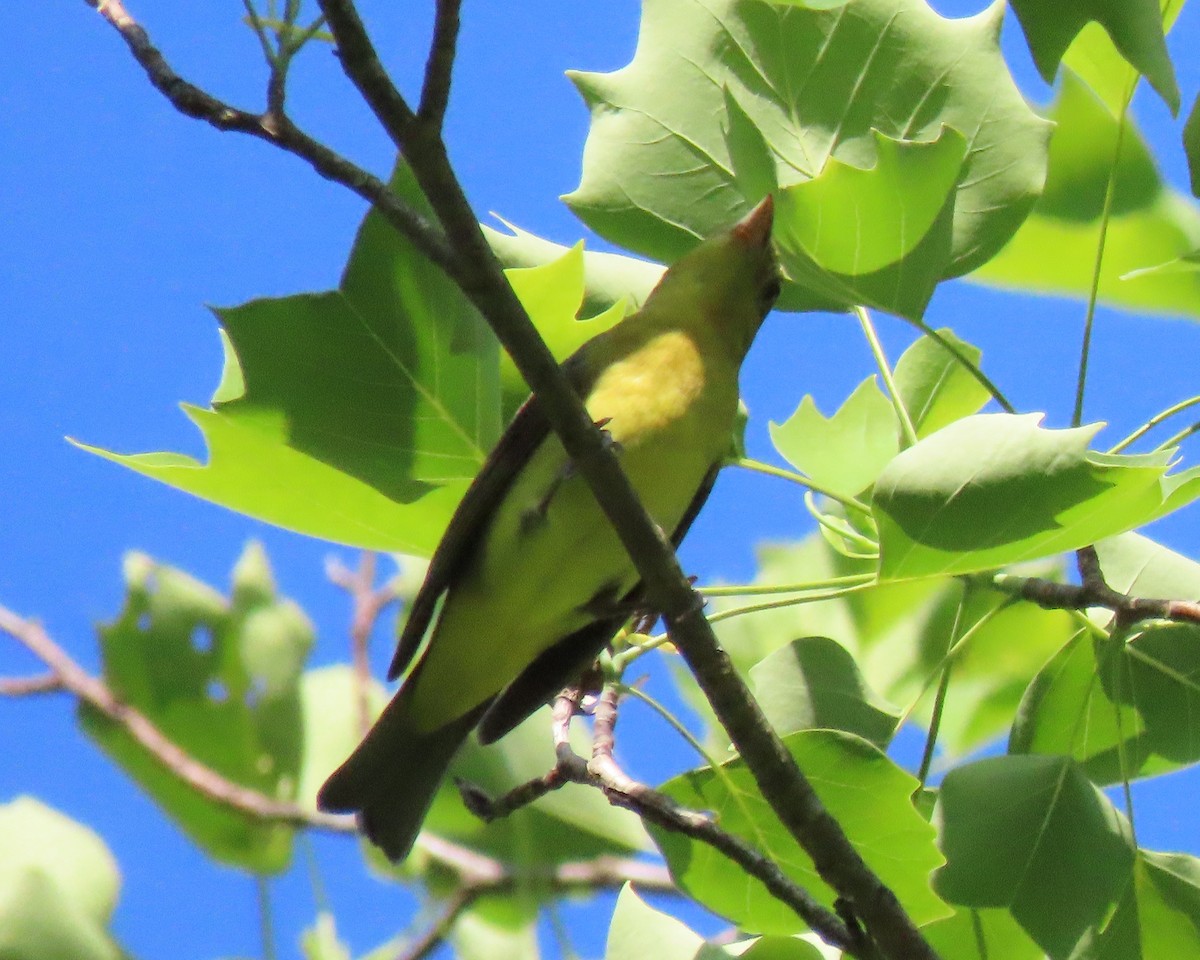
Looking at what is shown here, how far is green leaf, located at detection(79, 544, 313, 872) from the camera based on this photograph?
2.42 m

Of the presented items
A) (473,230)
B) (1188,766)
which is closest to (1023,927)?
(1188,766)

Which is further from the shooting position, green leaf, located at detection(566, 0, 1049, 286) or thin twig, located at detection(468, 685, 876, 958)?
green leaf, located at detection(566, 0, 1049, 286)

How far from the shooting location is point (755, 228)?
319 cm

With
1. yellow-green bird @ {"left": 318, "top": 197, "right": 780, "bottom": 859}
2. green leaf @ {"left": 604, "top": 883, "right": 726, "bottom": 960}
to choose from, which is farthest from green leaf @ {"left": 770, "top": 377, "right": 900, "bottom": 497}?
green leaf @ {"left": 604, "top": 883, "right": 726, "bottom": 960}

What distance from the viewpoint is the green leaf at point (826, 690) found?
107 inches

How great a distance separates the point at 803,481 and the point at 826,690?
0.39m

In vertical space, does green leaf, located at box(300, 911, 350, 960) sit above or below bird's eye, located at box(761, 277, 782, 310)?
below

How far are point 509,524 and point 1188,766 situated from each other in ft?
4.49

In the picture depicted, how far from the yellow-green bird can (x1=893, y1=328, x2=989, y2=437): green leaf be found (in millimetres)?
367

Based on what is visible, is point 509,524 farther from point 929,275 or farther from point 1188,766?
point 1188,766

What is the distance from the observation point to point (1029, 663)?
3605 millimetres

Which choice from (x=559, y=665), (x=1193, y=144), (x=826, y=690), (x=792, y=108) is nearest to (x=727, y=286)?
(x=792, y=108)

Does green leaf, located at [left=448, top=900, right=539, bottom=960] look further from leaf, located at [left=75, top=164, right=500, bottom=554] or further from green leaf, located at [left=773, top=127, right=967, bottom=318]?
green leaf, located at [left=773, top=127, right=967, bottom=318]

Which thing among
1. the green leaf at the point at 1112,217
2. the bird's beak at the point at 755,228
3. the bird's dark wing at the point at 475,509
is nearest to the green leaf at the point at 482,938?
the bird's dark wing at the point at 475,509
